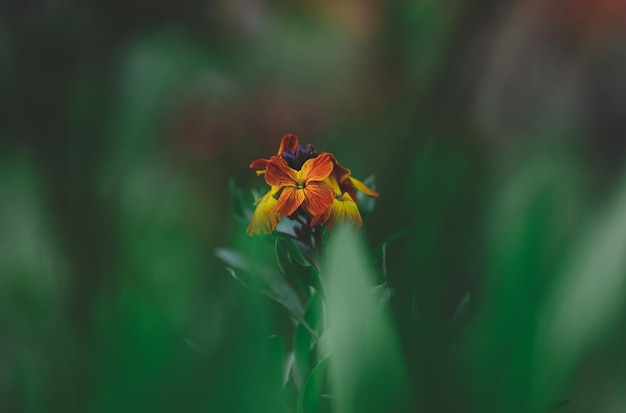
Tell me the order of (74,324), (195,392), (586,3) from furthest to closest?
(586,3)
(74,324)
(195,392)

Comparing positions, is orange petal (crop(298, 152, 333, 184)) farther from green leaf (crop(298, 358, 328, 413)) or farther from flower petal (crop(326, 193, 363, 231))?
green leaf (crop(298, 358, 328, 413))

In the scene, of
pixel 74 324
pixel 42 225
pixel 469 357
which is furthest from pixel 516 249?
pixel 42 225

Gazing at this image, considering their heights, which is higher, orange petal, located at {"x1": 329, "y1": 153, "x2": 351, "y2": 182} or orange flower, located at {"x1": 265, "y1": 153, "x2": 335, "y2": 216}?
orange petal, located at {"x1": 329, "y1": 153, "x2": 351, "y2": 182}

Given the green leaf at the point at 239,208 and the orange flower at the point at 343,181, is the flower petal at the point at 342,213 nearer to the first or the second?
the orange flower at the point at 343,181

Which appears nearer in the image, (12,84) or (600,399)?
(600,399)

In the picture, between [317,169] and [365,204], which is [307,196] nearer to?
[317,169]

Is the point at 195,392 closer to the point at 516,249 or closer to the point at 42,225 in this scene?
the point at 516,249

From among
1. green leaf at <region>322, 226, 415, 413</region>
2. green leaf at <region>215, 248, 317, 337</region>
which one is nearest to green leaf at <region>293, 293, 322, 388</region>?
green leaf at <region>215, 248, 317, 337</region>
